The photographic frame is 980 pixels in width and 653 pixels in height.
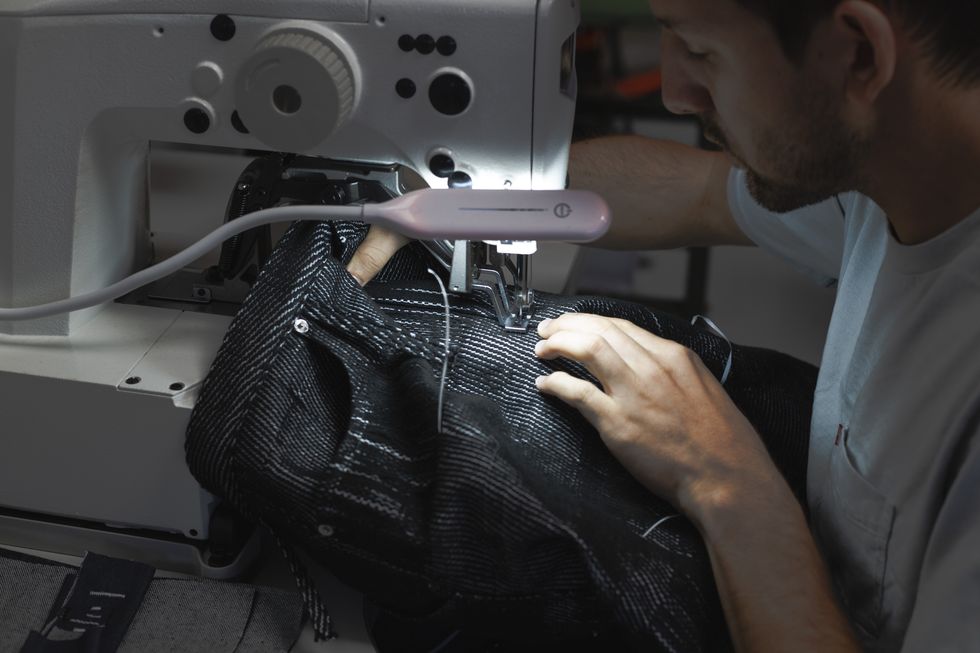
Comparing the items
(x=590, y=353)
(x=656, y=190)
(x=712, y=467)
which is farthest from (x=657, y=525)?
(x=656, y=190)

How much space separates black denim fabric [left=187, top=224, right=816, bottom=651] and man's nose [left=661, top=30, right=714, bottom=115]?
310 millimetres

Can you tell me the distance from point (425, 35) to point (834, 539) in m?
0.68

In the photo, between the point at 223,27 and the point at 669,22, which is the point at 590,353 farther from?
the point at 223,27

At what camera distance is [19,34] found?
1.17 m

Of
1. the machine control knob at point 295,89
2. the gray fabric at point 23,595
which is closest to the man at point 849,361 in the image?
the machine control knob at point 295,89

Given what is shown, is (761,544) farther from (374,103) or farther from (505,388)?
(374,103)

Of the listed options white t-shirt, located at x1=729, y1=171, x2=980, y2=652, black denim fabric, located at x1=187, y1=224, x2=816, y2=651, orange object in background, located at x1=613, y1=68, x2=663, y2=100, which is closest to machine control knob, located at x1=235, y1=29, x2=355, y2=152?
black denim fabric, located at x1=187, y1=224, x2=816, y2=651

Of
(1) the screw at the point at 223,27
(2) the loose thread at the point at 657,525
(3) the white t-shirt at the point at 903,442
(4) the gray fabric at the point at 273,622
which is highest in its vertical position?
(1) the screw at the point at 223,27

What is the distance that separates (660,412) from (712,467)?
0.27ft

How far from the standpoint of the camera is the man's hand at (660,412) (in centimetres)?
109

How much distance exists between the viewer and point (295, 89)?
1.12 m

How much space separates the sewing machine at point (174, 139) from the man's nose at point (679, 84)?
4.5 inches

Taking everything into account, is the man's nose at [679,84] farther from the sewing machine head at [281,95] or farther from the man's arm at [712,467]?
the man's arm at [712,467]

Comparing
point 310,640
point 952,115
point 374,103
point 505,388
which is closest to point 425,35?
point 374,103
